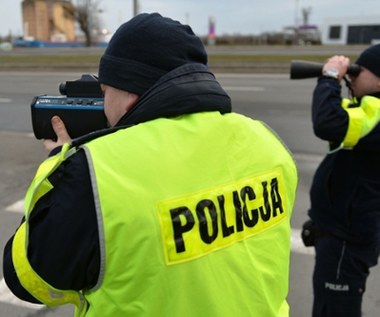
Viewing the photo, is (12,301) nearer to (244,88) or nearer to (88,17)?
(244,88)

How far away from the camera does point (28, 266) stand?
3.66ft

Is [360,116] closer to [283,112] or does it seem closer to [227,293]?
[227,293]

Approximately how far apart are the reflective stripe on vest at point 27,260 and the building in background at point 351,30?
43736 millimetres

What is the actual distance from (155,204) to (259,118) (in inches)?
299

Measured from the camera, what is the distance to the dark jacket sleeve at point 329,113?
2.24 m

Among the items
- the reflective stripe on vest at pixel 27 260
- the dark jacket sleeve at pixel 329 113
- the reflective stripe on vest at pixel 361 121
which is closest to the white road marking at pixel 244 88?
the dark jacket sleeve at pixel 329 113

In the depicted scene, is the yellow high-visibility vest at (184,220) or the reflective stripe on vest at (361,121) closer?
the yellow high-visibility vest at (184,220)

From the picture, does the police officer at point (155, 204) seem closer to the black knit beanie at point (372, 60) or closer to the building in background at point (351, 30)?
the black knit beanie at point (372, 60)

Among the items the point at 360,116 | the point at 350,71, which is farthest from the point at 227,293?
the point at 350,71

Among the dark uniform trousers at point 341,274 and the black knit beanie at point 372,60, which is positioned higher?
the black knit beanie at point 372,60

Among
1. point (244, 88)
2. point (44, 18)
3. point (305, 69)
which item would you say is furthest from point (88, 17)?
point (305, 69)

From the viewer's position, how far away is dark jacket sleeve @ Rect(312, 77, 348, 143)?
7.36 feet

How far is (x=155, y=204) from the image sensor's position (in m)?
1.06

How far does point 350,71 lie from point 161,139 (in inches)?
63.6
